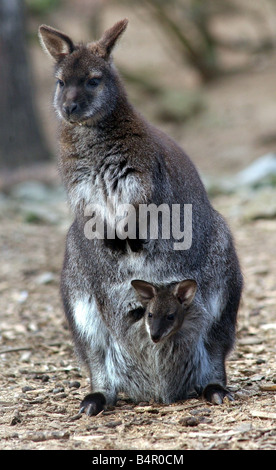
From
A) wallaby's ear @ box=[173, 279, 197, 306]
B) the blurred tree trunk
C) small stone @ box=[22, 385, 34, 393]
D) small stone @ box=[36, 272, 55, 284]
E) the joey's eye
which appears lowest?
small stone @ box=[22, 385, 34, 393]

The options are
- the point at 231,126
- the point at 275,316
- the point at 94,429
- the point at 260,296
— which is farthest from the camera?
the point at 231,126

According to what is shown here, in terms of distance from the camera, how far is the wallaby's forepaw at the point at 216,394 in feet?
13.4

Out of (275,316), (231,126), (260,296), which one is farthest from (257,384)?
(231,126)

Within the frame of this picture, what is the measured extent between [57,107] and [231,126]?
33.7ft

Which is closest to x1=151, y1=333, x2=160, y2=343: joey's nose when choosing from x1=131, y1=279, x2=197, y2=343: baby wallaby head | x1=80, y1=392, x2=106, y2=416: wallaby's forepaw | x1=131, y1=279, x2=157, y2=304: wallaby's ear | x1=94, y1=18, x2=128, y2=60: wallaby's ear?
x1=131, y1=279, x2=197, y2=343: baby wallaby head

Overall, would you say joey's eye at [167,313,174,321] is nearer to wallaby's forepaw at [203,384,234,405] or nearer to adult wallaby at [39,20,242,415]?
adult wallaby at [39,20,242,415]

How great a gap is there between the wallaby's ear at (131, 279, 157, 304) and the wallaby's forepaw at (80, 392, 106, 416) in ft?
1.90

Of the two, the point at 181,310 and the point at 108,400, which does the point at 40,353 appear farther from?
the point at 181,310

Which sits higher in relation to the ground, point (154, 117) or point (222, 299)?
point (154, 117)

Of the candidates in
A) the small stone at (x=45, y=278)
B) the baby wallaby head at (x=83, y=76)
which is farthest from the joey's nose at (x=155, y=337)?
the small stone at (x=45, y=278)

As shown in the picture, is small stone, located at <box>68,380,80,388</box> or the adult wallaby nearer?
the adult wallaby

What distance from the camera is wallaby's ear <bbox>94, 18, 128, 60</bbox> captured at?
14.3 feet

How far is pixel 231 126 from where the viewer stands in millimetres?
14234
